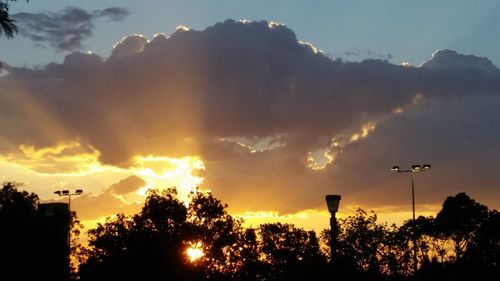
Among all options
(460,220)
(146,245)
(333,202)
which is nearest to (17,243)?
(146,245)

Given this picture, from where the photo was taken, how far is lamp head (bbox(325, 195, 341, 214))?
1933cm

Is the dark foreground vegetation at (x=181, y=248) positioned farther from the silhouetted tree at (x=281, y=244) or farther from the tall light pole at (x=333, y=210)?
the tall light pole at (x=333, y=210)

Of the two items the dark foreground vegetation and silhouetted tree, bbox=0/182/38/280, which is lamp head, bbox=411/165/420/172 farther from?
silhouetted tree, bbox=0/182/38/280

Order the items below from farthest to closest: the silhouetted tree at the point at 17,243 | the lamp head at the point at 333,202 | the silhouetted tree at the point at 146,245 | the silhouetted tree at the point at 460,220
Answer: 1. the silhouetted tree at the point at 460,220
2. the silhouetted tree at the point at 146,245
3. the silhouetted tree at the point at 17,243
4. the lamp head at the point at 333,202

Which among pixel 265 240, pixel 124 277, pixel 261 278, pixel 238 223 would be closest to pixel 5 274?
pixel 124 277

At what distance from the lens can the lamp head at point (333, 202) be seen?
19.3m

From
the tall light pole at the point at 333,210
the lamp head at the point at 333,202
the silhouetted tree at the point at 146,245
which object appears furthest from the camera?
the silhouetted tree at the point at 146,245

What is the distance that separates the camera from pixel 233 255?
8819 centimetres

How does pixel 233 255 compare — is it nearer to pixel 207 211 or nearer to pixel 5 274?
pixel 207 211

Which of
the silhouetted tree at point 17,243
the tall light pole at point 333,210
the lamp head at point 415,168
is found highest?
the lamp head at point 415,168

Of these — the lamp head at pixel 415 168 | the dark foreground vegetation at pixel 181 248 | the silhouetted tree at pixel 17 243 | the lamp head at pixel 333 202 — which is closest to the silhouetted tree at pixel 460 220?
the dark foreground vegetation at pixel 181 248

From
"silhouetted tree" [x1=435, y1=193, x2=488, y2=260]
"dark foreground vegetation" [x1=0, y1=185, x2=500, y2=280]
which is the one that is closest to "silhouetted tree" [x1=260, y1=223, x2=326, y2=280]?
"dark foreground vegetation" [x1=0, y1=185, x2=500, y2=280]

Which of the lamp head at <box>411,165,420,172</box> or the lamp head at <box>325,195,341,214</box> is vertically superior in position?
the lamp head at <box>411,165,420,172</box>

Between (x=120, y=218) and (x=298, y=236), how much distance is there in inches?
1484
